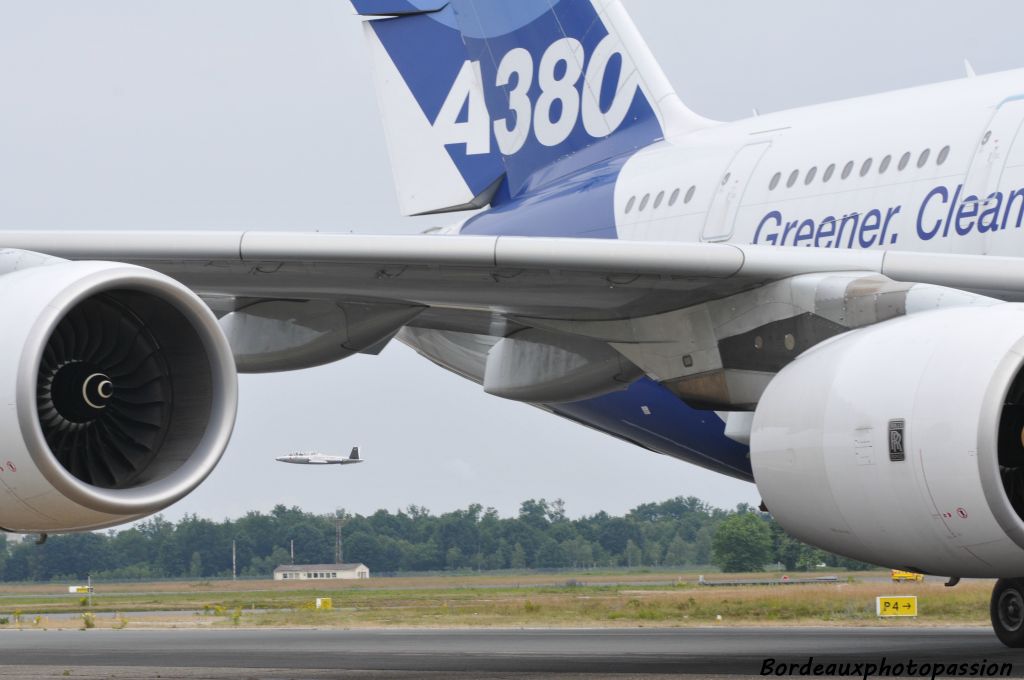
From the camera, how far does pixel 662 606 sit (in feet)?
89.4

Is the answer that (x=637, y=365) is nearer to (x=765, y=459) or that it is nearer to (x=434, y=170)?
(x=765, y=459)

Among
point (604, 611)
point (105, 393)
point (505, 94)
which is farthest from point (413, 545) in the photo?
point (105, 393)

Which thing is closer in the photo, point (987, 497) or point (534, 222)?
point (987, 497)

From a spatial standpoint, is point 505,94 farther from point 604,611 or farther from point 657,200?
point 604,611

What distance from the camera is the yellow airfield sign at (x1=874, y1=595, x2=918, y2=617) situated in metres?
22.6

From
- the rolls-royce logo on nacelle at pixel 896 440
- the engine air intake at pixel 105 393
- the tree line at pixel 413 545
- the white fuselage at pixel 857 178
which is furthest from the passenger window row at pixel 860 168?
the tree line at pixel 413 545

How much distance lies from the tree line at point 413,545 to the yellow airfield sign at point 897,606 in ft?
62.9

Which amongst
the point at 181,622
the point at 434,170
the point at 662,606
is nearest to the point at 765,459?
the point at 434,170

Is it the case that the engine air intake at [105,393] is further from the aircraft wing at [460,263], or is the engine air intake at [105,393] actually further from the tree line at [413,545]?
the tree line at [413,545]

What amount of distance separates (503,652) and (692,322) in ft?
16.9

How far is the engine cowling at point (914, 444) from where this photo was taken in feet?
24.2

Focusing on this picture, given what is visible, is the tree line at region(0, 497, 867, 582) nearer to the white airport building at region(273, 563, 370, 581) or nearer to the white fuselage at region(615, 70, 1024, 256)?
the white airport building at region(273, 563, 370, 581)

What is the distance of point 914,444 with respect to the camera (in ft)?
24.7

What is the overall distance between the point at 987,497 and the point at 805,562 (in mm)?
48012
